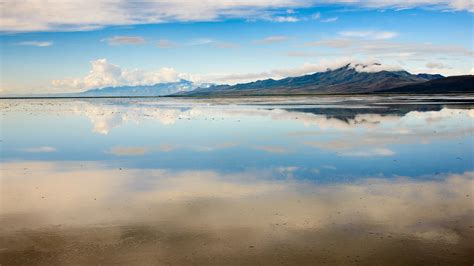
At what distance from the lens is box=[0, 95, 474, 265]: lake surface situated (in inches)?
356

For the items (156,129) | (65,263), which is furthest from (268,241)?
(156,129)

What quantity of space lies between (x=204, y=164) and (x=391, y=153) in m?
9.15

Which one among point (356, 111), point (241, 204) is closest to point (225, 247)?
point (241, 204)

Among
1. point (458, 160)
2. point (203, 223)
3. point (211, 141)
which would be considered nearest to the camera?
point (203, 223)

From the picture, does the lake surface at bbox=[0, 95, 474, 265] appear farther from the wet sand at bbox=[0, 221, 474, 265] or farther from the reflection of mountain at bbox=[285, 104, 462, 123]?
the reflection of mountain at bbox=[285, 104, 462, 123]

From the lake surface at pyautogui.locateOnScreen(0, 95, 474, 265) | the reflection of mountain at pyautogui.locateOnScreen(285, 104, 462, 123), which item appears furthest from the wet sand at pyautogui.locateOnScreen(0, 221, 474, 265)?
the reflection of mountain at pyautogui.locateOnScreen(285, 104, 462, 123)

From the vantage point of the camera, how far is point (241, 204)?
12445 millimetres

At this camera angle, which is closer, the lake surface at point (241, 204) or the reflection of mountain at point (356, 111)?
the lake surface at point (241, 204)

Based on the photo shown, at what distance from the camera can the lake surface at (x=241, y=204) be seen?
9.05 meters

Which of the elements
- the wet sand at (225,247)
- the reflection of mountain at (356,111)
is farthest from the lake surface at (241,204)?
the reflection of mountain at (356,111)

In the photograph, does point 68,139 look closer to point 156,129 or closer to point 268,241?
point 156,129

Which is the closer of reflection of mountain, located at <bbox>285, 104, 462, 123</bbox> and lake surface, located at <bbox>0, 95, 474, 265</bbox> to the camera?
lake surface, located at <bbox>0, 95, 474, 265</bbox>

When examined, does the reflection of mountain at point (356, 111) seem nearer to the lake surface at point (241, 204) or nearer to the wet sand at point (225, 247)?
the lake surface at point (241, 204)

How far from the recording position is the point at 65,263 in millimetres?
8602
